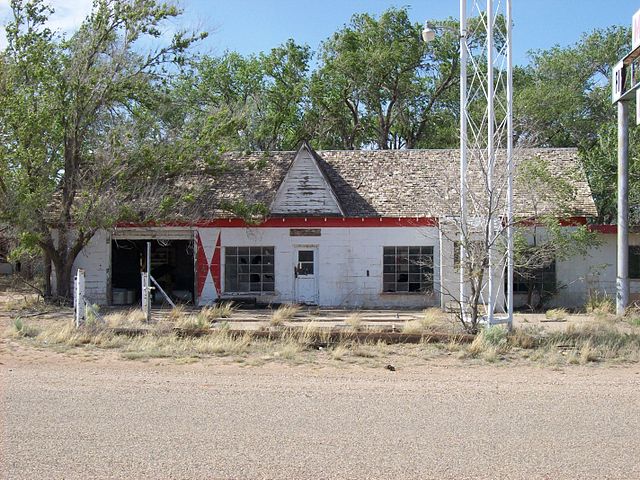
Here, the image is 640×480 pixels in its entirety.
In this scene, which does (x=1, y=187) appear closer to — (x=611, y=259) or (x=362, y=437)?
(x=362, y=437)

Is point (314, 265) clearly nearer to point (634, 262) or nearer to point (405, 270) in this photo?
point (405, 270)

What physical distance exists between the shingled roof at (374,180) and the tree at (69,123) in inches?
116

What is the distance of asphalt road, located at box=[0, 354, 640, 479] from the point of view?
5.50m

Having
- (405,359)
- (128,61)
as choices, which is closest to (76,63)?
(128,61)

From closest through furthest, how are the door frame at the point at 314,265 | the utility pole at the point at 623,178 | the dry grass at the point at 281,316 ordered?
the dry grass at the point at 281,316 → the utility pole at the point at 623,178 → the door frame at the point at 314,265

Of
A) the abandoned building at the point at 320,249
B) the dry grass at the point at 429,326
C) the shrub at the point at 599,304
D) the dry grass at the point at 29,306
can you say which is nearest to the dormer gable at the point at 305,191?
the abandoned building at the point at 320,249

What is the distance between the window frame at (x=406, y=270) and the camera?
20766 mm

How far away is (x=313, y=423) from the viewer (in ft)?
22.6

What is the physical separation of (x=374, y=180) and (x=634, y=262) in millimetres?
8383

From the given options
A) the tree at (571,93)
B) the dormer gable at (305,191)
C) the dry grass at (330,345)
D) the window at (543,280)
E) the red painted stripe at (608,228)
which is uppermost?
the tree at (571,93)

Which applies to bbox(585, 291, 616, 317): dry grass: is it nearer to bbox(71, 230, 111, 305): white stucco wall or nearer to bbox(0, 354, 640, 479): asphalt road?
bbox(0, 354, 640, 479): asphalt road

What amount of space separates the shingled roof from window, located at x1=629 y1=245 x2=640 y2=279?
182 centimetres

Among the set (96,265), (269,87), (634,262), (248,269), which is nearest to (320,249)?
(248,269)

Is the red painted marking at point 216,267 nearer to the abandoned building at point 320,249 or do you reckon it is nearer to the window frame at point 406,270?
the abandoned building at point 320,249
